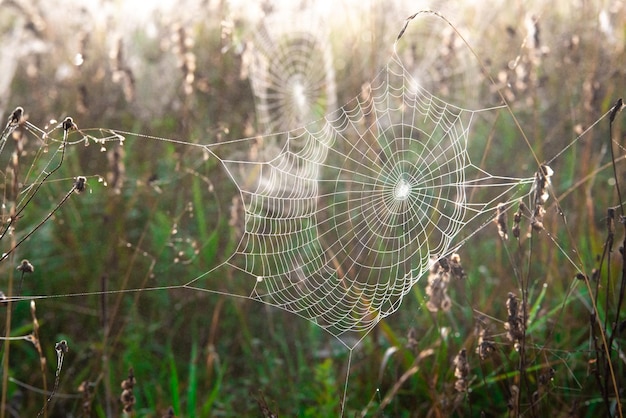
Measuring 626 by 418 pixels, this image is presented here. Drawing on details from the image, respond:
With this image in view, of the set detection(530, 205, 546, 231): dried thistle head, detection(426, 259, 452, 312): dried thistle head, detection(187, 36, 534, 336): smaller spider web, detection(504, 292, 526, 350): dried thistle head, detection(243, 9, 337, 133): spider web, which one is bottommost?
detection(504, 292, 526, 350): dried thistle head

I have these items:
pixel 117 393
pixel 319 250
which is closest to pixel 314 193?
pixel 319 250

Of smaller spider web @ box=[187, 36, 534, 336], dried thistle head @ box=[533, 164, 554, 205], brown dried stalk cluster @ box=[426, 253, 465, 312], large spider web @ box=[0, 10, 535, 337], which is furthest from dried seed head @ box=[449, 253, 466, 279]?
smaller spider web @ box=[187, 36, 534, 336]

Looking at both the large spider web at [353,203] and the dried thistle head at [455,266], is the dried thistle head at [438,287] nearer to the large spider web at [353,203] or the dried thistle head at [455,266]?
the dried thistle head at [455,266]

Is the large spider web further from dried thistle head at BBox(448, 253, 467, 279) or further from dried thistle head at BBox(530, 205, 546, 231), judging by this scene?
dried thistle head at BBox(530, 205, 546, 231)

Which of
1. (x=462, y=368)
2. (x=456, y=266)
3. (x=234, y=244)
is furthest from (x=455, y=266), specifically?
(x=234, y=244)

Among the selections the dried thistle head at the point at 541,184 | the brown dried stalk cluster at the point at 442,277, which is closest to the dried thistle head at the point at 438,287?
the brown dried stalk cluster at the point at 442,277

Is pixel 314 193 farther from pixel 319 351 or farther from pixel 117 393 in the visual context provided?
pixel 117 393
